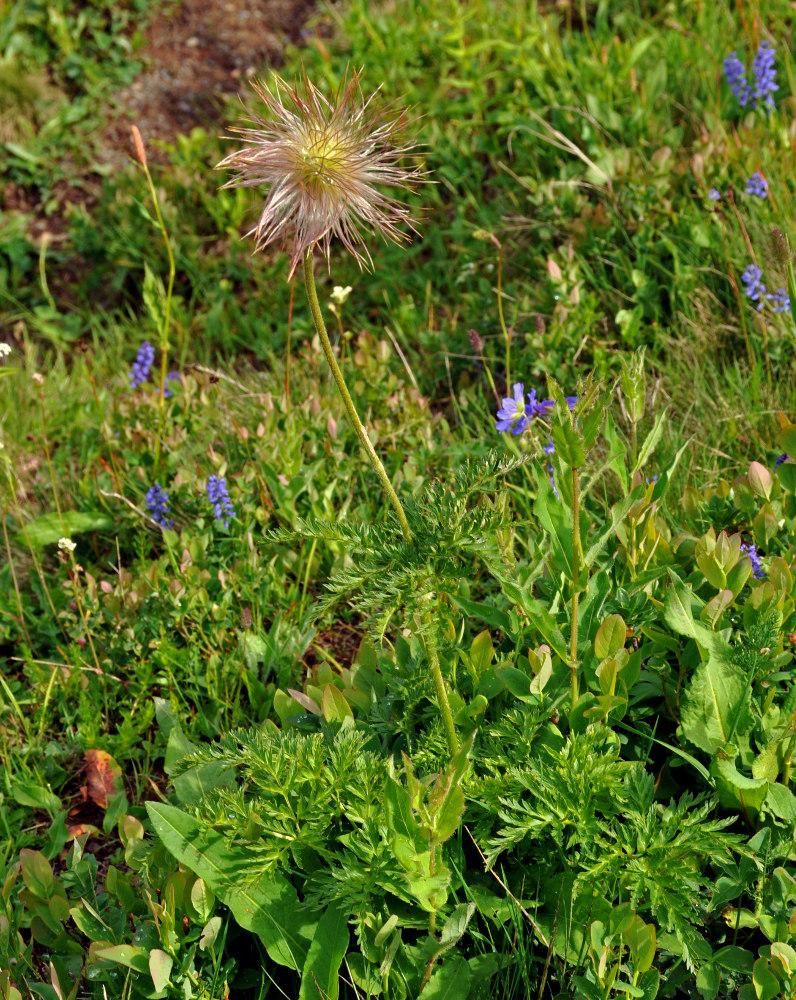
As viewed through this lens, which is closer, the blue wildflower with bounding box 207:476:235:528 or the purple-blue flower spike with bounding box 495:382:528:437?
the purple-blue flower spike with bounding box 495:382:528:437

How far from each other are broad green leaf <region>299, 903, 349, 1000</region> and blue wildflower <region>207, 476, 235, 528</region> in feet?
4.03

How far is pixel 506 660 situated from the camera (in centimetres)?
195

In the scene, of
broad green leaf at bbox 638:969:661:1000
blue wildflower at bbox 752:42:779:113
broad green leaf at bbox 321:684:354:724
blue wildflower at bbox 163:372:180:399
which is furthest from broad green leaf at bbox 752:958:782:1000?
blue wildflower at bbox 752:42:779:113

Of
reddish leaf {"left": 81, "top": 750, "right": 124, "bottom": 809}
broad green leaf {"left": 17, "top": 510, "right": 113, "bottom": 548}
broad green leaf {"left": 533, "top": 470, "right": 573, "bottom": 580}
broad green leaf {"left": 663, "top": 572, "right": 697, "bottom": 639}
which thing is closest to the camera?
broad green leaf {"left": 533, "top": 470, "right": 573, "bottom": 580}

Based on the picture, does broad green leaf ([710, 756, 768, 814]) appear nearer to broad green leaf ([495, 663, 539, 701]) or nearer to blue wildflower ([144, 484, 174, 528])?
broad green leaf ([495, 663, 539, 701])

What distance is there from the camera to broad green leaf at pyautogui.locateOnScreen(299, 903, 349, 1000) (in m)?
1.70

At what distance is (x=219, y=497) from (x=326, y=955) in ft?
4.37

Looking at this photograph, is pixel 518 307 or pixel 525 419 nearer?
pixel 525 419

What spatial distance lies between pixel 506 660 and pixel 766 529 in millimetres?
657

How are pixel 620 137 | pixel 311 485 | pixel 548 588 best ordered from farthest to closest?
pixel 620 137 < pixel 311 485 < pixel 548 588

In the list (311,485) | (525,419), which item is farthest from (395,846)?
(311,485)

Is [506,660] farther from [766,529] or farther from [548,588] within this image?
[766,529]

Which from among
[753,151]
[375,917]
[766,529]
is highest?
[753,151]

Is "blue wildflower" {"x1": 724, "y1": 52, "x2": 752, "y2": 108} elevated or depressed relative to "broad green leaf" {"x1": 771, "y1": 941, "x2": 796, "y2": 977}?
elevated
